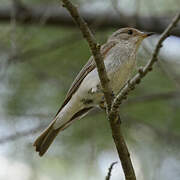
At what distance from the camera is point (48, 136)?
14.6 ft

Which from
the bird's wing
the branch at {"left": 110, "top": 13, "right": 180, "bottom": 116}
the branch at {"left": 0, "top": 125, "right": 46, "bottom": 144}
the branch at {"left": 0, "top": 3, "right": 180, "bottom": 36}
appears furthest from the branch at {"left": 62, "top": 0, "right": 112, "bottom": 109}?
the branch at {"left": 0, "top": 3, "right": 180, "bottom": 36}

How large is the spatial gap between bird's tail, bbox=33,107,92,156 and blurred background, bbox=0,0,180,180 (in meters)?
1.38

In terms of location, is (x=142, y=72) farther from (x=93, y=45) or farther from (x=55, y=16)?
(x=55, y=16)

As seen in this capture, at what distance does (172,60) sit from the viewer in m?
A: 6.27

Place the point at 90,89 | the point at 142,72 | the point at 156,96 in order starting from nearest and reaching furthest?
1. the point at 142,72
2. the point at 90,89
3. the point at 156,96

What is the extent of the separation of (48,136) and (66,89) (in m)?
1.90

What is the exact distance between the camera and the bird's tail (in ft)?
14.1

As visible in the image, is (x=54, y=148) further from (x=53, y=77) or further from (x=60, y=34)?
(x=60, y=34)

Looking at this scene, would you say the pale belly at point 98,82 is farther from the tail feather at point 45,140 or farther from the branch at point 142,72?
the branch at point 142,72

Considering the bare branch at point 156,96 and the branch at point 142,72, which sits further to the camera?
the bare branch at point 156,96

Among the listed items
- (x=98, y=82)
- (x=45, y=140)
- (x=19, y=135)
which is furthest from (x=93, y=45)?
(x=19, y=135)

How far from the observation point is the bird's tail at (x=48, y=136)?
14.1 ft

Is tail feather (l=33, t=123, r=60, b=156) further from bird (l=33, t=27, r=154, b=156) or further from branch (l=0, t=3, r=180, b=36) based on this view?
branch (l=0, t=3, r=180, b=36)

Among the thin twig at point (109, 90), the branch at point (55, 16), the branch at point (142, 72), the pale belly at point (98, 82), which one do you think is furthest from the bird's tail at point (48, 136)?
the branch at point (55, 16)
